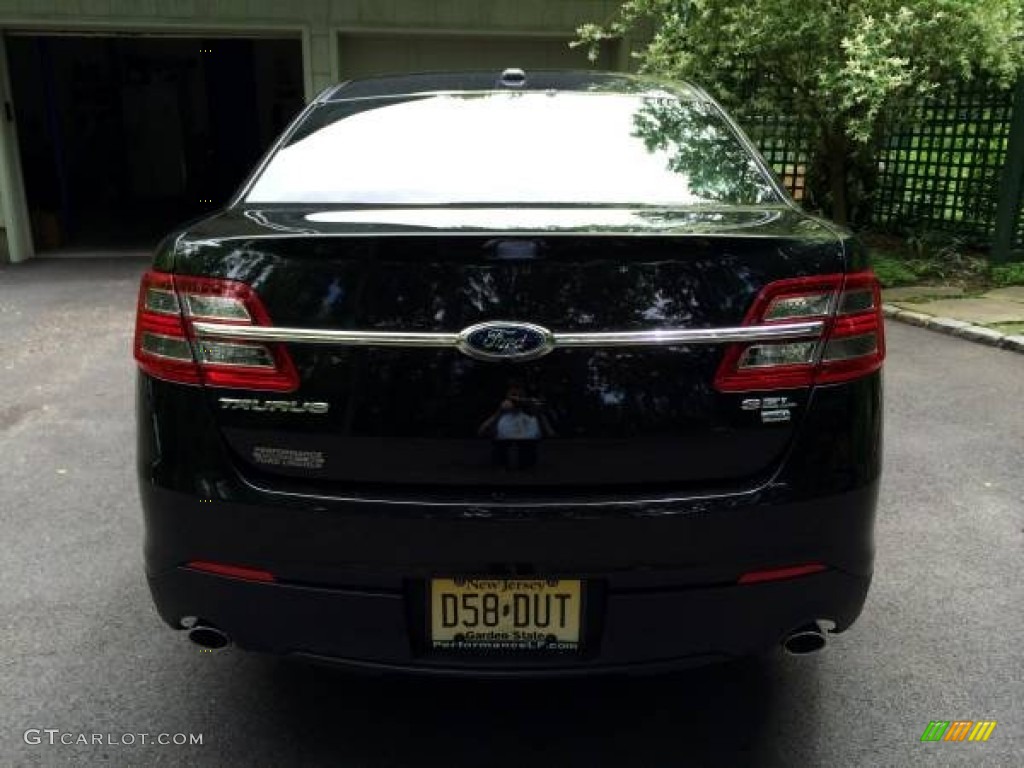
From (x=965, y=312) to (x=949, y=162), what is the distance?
3.06 m

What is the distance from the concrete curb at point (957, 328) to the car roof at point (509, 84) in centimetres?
335

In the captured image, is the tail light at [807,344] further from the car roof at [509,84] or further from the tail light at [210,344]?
the car roof at [509,84]

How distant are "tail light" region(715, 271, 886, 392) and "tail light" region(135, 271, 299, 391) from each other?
961mm

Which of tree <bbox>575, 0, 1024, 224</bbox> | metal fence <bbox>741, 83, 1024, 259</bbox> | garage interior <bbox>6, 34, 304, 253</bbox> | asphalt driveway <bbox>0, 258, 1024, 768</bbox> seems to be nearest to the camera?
asphalt driveway <bbox>0, 258, 1024, 768</bbox>

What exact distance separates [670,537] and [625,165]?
118 centimetres

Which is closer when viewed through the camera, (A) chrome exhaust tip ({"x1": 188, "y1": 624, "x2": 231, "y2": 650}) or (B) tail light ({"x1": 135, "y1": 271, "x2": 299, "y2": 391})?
(B) tail light ({"x1": 135, "y1": 271, "x2": 299, "y2": 391})

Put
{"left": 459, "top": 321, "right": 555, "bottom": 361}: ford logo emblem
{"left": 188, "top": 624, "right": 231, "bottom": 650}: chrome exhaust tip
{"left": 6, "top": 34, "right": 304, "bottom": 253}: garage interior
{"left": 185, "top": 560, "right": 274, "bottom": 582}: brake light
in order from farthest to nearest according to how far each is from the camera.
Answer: {"left": 6, "top": 34, "right": 304, "bottom": 253}: garage interior < {"left": 188, "top": 624, "right": 231, "bottom": 650}: chrome exhaust tip < {"left": 185, "top": 560, "right": 274, "bottom": 582}: brake light < {"left": 459, "top": 321, "right": 555, "bottom": 361}: ford logo emblem

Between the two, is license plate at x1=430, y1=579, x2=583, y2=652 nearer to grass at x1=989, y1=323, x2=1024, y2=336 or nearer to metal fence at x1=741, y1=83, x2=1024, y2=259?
grass at x1=989, y1=323, x2=1024, y2=336

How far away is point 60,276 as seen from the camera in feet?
33.0

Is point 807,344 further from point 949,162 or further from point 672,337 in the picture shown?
point 949,162

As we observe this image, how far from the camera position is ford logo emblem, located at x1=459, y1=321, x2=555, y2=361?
1888 mm

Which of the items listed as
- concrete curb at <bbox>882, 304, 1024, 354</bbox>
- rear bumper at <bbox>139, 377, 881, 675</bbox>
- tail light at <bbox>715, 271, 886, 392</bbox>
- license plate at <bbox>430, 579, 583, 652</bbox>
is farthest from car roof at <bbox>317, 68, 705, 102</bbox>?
concrete curb at <bbox>882, 304, 1024, 354</bbox>

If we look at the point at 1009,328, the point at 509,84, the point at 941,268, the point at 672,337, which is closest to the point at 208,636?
the point at 672,337

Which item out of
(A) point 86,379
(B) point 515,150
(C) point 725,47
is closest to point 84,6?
(A) point 86,379
